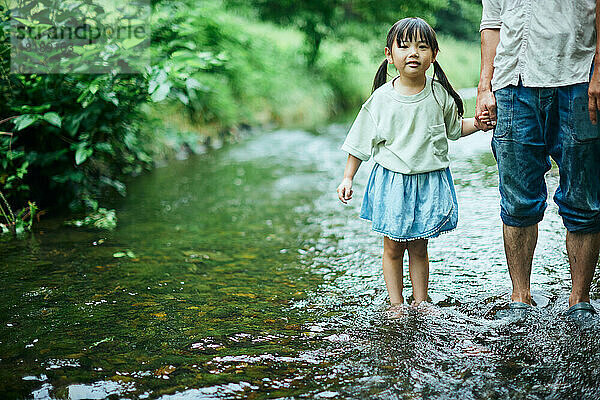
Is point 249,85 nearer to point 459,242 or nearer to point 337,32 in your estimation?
point 337,32

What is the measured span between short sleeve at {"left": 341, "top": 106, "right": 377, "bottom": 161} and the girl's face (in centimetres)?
26

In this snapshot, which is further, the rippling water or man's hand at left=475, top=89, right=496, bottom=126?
man's hand at left=475, top=89, right=496, bottom=126

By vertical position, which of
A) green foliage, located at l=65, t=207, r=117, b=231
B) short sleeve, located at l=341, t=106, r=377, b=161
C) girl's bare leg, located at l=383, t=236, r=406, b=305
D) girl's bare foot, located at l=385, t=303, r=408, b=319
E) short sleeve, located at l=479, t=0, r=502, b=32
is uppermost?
short sleeve, located at l=479, t=0, r=502, b=32

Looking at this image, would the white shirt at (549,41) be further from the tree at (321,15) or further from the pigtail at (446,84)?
the tree at (321,15)

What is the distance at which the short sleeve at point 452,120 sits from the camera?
2.59 meters

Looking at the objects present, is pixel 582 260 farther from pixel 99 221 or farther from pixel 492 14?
pixel 99 221

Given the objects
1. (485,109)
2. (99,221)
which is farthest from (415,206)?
(99,221)

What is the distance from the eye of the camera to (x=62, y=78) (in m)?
4.24

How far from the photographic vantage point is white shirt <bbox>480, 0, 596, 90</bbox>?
2.26 meters

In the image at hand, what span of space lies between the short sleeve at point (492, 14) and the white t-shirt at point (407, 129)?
33 cm

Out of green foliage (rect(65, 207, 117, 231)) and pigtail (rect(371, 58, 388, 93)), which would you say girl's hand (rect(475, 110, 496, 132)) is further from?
green foliage (rect(65, 207, 117, 231))

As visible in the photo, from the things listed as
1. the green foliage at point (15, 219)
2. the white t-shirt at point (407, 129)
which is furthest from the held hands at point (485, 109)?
the green foliage at point (15, 219)

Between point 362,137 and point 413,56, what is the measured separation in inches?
16.3

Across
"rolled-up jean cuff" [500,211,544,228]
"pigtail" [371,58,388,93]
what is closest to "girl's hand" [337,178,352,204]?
"pigtail" [371,58,388,93]
